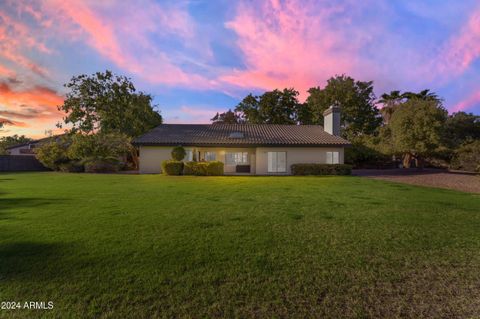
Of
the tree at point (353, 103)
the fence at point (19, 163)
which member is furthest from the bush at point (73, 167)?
the tree at point (353, 103)

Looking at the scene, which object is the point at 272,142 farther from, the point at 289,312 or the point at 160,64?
the point at 289,312

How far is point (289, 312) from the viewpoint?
8.27 ft

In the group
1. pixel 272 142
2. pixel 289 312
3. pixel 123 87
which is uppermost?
pixel 123 87

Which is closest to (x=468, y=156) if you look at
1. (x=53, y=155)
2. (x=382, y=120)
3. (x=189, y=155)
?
(x=382, y=120)

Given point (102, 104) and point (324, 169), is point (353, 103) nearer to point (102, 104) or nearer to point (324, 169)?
point (324, 169)

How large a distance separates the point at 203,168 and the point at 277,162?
22.6 feet

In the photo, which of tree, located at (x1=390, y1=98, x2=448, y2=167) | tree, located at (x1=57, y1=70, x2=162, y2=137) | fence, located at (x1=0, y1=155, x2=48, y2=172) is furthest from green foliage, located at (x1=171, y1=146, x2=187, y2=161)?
tree, located at (x1=390, y1=98, x2=448, y2=167)

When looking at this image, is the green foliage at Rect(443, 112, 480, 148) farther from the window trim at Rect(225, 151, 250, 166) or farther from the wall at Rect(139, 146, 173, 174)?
the wall at Rect(139, 146, 173, 174)

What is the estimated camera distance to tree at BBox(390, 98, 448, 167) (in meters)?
22.0

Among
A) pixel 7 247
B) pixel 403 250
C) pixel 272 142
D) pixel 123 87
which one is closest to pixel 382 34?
pixel 272 142

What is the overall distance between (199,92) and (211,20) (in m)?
7.77

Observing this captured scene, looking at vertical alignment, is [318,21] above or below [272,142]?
above

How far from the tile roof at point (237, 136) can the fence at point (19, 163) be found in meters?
15.0

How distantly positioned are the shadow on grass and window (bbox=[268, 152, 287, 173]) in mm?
18478
